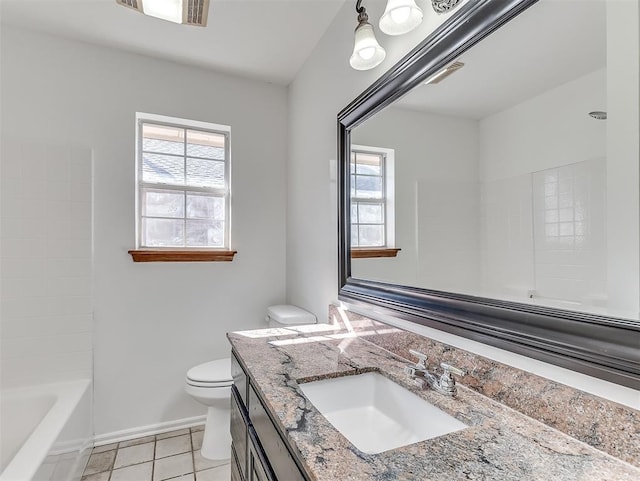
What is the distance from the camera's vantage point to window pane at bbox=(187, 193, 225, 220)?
2564 millimetres

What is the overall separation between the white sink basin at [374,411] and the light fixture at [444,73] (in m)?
1.05

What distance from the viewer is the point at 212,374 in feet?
6.89

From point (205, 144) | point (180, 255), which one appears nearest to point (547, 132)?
point (180, 255)

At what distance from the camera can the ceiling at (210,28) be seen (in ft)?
6.27

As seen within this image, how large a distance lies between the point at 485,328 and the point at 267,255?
77.6 inches

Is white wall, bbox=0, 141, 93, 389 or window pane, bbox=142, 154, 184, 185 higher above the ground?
window pane, bbox=142, 154, 184, 185

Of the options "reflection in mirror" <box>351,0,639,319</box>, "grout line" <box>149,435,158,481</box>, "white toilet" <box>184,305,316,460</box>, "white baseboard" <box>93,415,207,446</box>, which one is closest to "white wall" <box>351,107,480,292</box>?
"reflection in mirror" <box>351,0,639,319</box>

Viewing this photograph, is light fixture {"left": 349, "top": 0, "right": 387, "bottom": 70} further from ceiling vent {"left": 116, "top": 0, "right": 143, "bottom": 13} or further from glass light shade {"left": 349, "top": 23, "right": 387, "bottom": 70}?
ceiling vent {"left": 116, "top": 0, "right": 143, "bottom": 13}

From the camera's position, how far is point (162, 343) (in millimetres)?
2412

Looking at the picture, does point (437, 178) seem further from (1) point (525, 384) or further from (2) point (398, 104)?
(1) point (525, 384)

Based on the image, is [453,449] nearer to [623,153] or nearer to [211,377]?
[623,153]

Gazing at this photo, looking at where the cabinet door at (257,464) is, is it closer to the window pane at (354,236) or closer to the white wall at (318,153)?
the white wall at (318,153)

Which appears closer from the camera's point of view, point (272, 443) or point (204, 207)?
point (272, 443)

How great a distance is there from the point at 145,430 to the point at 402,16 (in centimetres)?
278
